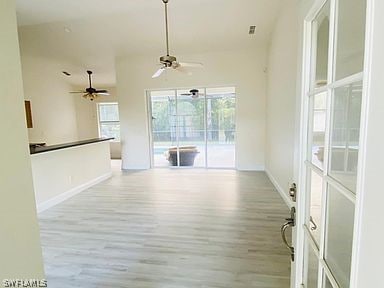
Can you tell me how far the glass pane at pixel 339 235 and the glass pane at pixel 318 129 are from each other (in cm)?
16

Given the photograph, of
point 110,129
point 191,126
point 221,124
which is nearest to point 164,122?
point 191,126

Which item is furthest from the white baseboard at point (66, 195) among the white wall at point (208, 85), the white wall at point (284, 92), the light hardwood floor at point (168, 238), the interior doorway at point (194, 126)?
the white wall at point (284, 92)

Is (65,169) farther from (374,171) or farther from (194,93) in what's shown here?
(374,171)

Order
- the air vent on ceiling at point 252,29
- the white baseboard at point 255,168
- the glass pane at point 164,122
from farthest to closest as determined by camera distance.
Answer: the glass pane at point 164,122, the white baseboard at point 255,168, the air vent on ceiling at point 252,29

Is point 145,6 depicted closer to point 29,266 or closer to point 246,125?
point 246,125

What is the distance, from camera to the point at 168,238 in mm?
2799

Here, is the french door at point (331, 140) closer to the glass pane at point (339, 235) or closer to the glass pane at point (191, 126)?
the glass pane at point (339, 235)

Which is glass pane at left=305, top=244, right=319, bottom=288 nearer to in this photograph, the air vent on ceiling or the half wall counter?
the half wall counter

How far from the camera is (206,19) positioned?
461 cm

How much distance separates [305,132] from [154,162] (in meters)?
6.29

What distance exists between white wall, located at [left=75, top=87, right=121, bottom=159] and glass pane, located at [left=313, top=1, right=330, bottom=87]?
9.20m

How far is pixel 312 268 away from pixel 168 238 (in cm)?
198

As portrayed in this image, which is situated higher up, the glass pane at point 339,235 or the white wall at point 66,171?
the glass pane at point 339,235

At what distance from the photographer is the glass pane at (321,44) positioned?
93 centimetres
